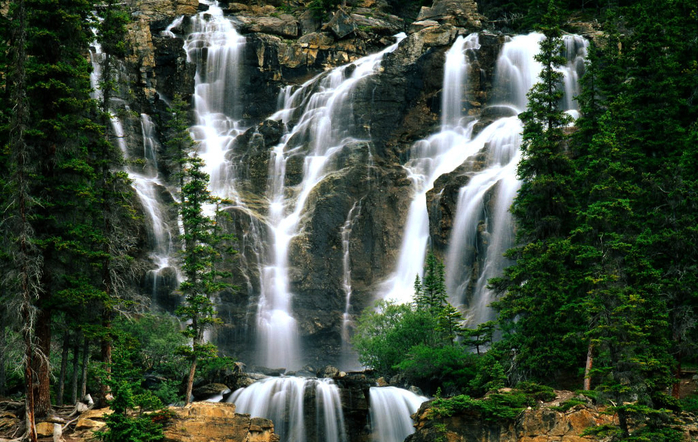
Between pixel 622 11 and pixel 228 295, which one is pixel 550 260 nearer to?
pixel 228 295

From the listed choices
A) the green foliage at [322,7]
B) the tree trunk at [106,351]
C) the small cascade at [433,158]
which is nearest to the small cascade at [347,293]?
the small cascade at [433,158]

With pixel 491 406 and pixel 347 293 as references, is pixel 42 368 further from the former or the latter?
pixel 347 293

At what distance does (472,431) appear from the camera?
2638cm

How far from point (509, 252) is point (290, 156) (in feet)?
115

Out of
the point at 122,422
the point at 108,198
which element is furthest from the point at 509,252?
the point at 108,198

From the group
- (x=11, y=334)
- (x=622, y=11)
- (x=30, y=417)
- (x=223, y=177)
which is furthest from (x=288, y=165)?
(x=30, y=417)

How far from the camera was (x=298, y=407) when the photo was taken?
33500mm

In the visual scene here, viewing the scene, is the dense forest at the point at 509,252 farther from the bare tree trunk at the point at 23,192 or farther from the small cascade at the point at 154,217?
the small cascade at the point at 154,217

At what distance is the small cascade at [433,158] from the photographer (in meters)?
54.8

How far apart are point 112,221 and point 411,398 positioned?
1710cm

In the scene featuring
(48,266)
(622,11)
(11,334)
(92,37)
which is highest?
(622,11)

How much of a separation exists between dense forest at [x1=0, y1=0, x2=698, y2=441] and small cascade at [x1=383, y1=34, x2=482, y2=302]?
63.4 feet

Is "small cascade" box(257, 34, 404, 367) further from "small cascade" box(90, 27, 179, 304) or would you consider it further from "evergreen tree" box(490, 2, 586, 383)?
"evergreen tree" box(490, 2, 586, 383)

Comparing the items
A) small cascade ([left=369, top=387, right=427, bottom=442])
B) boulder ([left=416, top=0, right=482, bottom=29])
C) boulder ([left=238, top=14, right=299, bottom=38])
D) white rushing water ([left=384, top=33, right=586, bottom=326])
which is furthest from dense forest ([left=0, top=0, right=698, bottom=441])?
boulder ([left=238, top=14, right=299, bottom=38])
